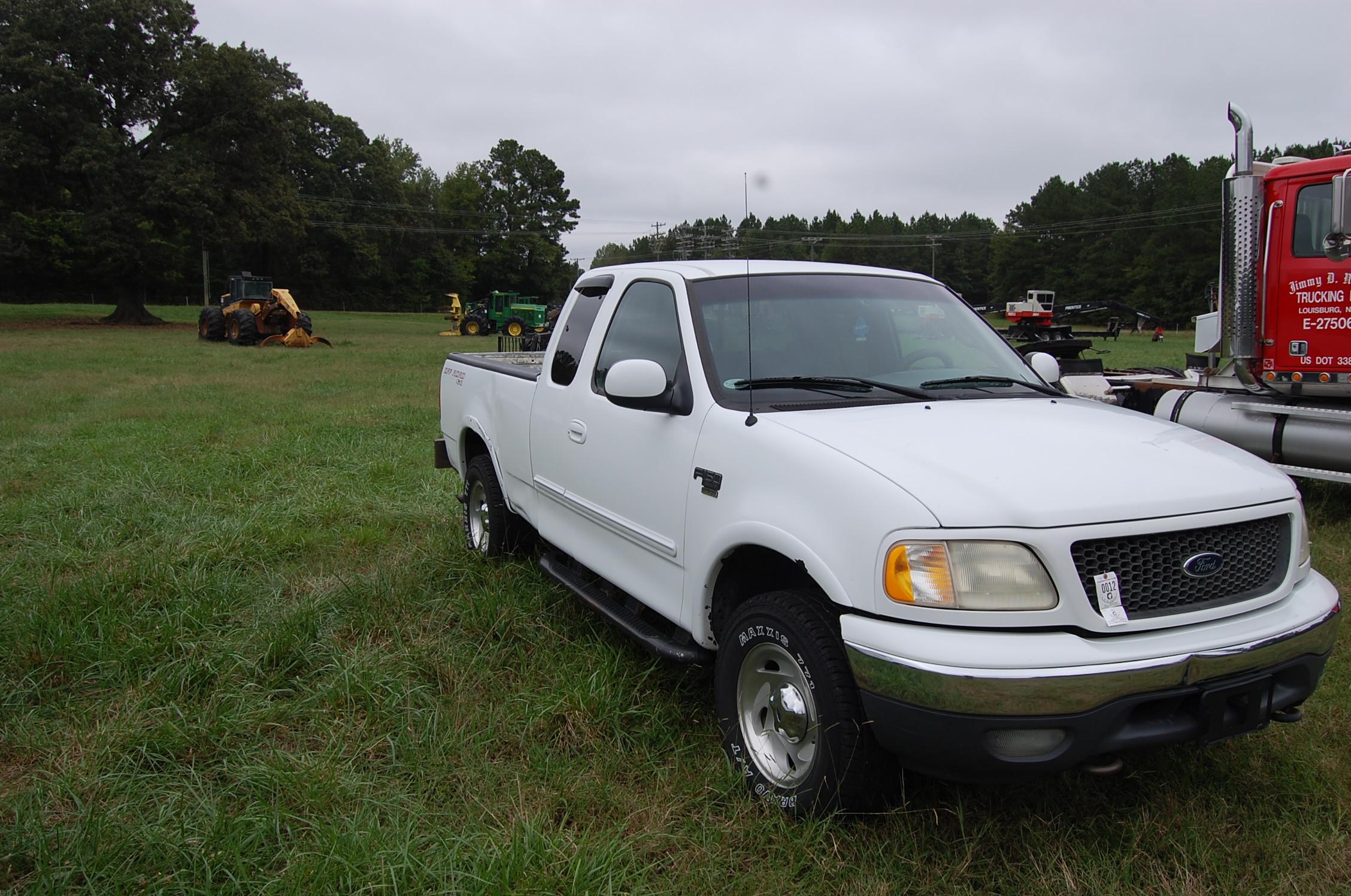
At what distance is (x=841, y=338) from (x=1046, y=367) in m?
1.10

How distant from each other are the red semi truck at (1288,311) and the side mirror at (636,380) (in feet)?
17.8

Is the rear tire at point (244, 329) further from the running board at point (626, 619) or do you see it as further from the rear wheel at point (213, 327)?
the running board at point (626, 619)

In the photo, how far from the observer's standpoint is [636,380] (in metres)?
3.46

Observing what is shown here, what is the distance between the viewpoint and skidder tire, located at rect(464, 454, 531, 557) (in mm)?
5531

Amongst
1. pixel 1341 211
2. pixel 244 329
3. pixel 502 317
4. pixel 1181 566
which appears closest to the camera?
pixel 1181 566

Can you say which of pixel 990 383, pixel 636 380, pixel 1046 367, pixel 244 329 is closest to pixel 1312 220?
pixel 1046 367

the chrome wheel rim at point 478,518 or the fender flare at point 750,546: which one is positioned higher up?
the fender flare at point 750,546

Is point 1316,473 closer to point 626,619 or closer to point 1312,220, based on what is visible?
point 1312,220

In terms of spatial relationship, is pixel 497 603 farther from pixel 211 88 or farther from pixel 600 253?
pixel 211 88

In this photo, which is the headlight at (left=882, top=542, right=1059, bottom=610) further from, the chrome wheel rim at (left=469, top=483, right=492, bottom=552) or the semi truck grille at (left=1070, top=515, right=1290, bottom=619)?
the chrome wheel rim at (left=469, top=483, right=492, bottom=552)

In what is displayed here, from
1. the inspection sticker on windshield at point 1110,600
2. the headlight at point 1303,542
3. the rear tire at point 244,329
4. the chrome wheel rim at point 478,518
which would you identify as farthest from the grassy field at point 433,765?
the rear tire at point 244,329

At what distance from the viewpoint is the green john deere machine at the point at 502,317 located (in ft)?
130

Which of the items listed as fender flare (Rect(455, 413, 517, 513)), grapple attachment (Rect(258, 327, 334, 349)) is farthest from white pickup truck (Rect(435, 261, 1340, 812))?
grapple attachment (Rect(258, 327, 334, 349))

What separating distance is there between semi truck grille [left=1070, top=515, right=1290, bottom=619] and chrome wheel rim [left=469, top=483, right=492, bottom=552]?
3846mm
